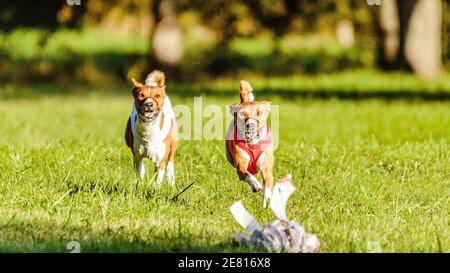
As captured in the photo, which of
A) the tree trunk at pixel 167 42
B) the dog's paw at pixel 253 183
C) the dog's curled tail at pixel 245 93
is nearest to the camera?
the dog's curled tail at pixel 245 93

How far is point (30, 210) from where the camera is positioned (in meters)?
6.97

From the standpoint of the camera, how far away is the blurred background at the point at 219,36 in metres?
22.3

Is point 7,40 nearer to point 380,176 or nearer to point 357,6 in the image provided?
point 357,6

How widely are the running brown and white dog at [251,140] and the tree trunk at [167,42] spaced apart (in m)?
17.0

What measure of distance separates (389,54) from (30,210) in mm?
19113

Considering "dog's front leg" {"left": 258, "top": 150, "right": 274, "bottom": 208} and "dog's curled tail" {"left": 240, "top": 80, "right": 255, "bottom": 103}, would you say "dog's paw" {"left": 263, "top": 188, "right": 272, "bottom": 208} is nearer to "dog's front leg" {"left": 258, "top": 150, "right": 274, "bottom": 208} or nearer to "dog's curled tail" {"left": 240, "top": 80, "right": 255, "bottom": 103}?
"dog's front leg" {"left": 258, "top": 150, "right": 274, "bottom": 208}

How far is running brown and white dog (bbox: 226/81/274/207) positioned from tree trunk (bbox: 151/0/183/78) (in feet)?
55.7

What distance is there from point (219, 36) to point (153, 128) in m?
18.0

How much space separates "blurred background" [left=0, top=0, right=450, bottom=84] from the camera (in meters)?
22.3

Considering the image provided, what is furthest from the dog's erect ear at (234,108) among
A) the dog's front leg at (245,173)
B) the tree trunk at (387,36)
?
Result: the tree trunk at (387,36)

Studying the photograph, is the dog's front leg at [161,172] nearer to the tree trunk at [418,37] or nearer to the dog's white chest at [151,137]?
the dog's white chest at [151,137]

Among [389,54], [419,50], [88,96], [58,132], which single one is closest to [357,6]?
[389,54]

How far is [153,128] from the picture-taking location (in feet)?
24.4

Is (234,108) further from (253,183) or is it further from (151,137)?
(151,137)
